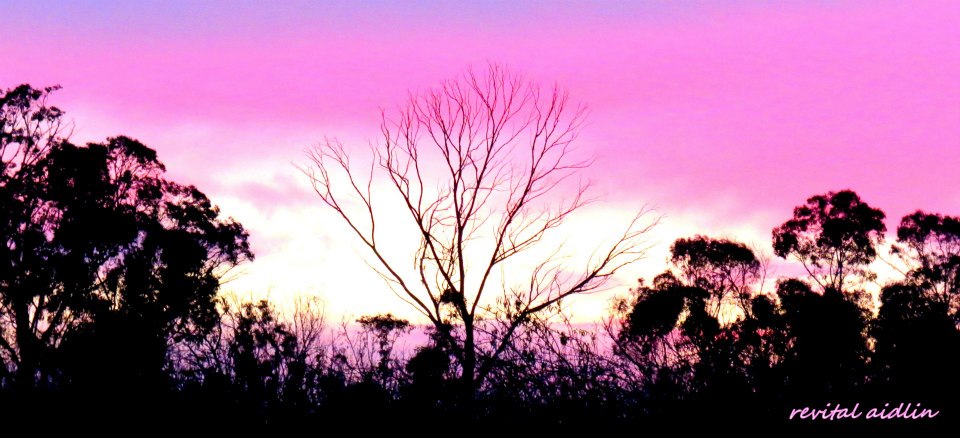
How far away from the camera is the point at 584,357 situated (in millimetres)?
8656

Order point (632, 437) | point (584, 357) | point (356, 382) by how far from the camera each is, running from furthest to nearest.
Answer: point (356, 382) → point (584, 357) → point (632, 437)

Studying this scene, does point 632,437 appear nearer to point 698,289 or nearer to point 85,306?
point 85,306

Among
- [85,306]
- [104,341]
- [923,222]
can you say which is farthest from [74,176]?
[923,222]

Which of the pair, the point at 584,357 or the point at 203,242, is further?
the point at 203,242

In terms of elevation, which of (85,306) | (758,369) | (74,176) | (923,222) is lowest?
(758,369)

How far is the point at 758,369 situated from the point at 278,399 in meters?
5.16

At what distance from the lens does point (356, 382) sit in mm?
9477

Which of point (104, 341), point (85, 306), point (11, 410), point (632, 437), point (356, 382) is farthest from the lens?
point (85, 306)

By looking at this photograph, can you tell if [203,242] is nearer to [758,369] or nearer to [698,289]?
[698,289]

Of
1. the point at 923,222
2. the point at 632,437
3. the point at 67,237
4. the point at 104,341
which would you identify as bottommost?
the point at 632,437

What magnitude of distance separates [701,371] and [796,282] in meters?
35.7

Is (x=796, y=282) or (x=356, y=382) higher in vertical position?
(x=796, y=282)

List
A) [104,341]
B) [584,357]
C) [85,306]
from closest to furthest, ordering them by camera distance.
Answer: [584,357]
[104,341]
[85,306]

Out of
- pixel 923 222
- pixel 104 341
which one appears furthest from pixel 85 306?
pixel 923 222
